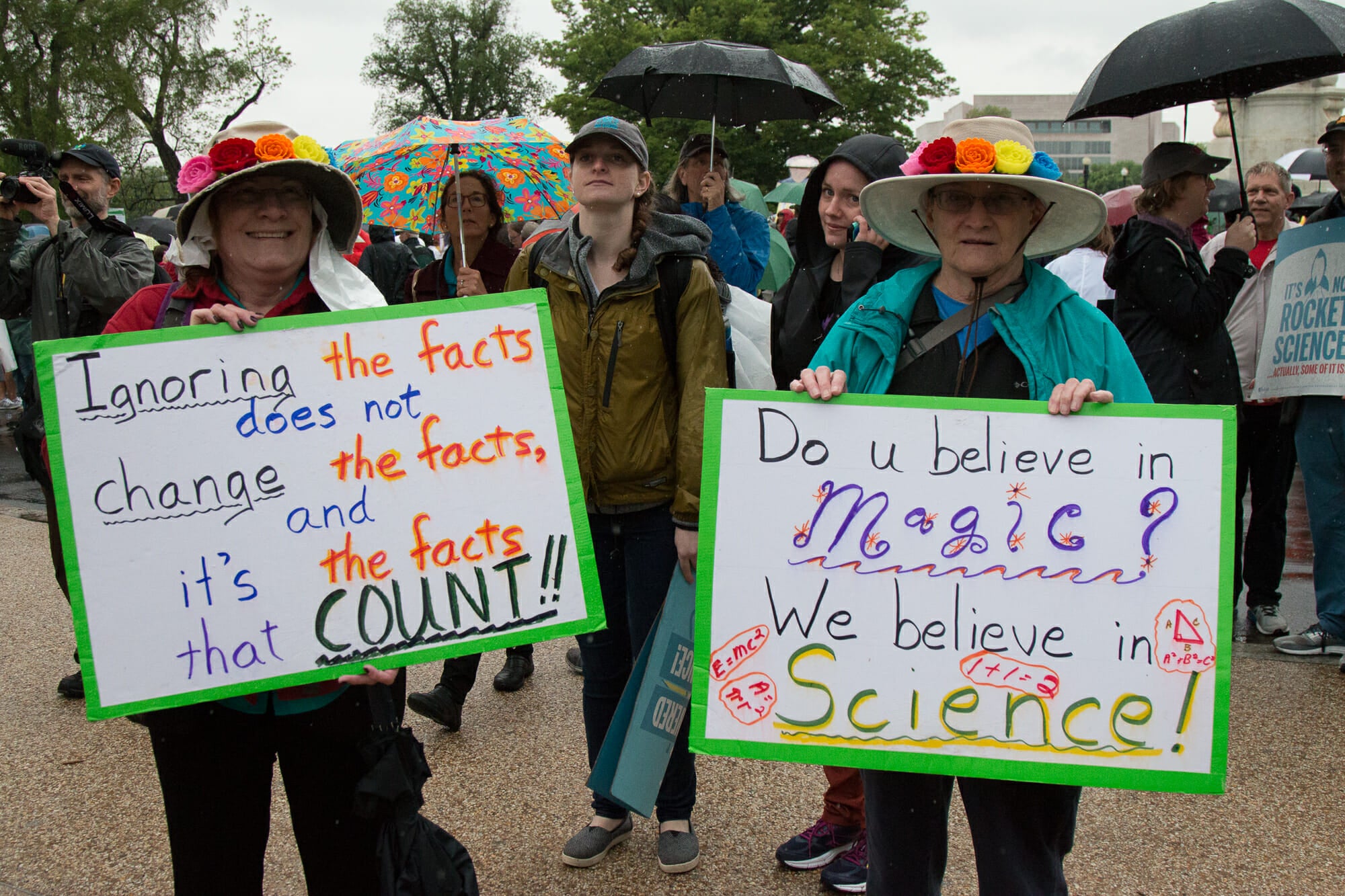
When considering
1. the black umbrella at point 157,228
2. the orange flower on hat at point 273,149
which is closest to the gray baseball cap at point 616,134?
the orange flower on hat at point 273,149

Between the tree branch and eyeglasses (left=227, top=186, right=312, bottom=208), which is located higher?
the tree branch

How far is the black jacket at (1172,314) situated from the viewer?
4.17 m

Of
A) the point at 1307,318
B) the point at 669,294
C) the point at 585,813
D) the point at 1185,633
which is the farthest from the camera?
the point at 1307,318

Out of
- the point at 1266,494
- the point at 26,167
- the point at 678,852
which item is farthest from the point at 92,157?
the point at 1266,494

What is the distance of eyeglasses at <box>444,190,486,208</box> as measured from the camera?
4227 mm

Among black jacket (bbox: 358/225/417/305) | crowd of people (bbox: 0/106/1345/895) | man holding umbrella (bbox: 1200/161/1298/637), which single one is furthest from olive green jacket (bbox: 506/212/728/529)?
man holding umbrella (bbox: 1200/161/1298/637)

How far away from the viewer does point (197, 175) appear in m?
2.17

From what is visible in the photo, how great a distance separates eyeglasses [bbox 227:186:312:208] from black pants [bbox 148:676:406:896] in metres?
1.06

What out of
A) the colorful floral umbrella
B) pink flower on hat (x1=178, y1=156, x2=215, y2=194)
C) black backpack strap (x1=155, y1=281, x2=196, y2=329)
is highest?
the colorful floral umbrella

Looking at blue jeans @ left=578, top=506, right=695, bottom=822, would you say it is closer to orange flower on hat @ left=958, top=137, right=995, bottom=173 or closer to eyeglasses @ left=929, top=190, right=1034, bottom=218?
eyeglasses @ left=929, top=190, right=1034, bottom=218

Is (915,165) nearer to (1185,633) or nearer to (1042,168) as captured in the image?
(1042,168)

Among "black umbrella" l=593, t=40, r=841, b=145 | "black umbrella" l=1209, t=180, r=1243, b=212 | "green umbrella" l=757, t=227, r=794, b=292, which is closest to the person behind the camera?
"black umbrella" l=593, t=40, r=841, b=145

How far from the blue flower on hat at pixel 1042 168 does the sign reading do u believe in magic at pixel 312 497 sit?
1025 millimetres

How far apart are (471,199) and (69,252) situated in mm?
1538
